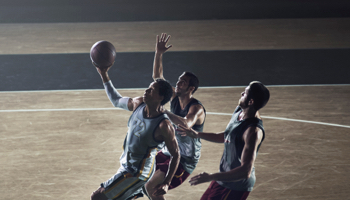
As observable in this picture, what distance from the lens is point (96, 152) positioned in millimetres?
6852

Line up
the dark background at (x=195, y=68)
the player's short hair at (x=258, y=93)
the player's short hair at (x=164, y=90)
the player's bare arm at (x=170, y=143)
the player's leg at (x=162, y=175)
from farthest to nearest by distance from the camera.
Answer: the dark background at (x=195, y=68) < the player's leg at (x=162, y=175) < the player's short hair at (x=164, y=90) < the player's bare arm at (x=170, y=143) < the player's short hair at (x=258, y=93)

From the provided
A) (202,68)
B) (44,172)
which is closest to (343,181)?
(44,172)

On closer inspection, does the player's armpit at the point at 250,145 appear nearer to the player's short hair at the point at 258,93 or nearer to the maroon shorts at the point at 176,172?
the player's short hair at the point at 258,93

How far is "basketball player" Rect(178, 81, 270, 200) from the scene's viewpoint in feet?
12.0

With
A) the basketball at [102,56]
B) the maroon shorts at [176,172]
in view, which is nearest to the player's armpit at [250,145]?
the maroon shorts at [176,172]

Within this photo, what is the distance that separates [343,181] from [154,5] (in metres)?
15.1

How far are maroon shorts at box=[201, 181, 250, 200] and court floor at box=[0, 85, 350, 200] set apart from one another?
1.32m

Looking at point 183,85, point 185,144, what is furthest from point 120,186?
point 183,85

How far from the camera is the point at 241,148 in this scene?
391cm

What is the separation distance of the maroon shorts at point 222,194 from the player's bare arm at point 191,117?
0.68m

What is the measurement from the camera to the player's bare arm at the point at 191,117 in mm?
4519

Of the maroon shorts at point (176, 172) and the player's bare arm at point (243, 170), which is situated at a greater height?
the maroon shorts at point (176, 172)

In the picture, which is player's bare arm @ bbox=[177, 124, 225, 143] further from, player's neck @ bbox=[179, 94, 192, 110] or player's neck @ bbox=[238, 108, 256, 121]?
player's neck @ bbox=[179, 94, 192, 110]

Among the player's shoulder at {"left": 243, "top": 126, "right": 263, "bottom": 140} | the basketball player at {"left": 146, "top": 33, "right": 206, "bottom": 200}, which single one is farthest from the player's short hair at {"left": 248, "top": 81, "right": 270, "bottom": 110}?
the basketball player at {"left": 146, "top": 33, "right": 206, "bottom": 200}
